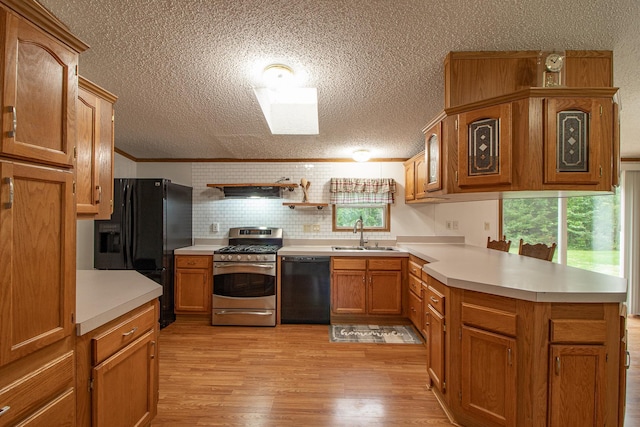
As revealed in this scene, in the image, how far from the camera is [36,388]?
3.25 ft

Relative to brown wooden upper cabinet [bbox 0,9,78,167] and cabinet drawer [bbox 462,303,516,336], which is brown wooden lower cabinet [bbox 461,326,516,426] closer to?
cabinet drawer [bbox 462,303,516,336]

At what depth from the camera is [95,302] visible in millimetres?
1356

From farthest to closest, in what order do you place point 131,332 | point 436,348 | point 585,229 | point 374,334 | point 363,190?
point 363,190 → point 585,229 → point 374,334 → point 436,348 → point 131,332

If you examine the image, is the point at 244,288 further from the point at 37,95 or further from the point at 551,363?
the point at 551,363

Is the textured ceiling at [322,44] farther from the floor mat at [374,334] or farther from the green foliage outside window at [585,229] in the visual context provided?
the floor mat at [374,334]

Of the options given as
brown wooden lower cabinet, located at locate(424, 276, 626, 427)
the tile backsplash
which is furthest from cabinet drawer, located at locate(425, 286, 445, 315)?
the tile backsplash

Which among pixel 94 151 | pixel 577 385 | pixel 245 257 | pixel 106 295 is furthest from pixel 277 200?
pixel 577 385

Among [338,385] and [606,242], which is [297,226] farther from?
[606,242]

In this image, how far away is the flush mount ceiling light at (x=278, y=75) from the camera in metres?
1.85

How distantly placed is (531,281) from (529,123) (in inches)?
36.5

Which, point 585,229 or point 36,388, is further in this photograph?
point 585,229

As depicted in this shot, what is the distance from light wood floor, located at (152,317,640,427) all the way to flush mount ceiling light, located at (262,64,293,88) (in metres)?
2.18

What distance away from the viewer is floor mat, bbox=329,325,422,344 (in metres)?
2.95

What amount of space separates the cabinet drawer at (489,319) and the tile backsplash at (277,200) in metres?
2.39
